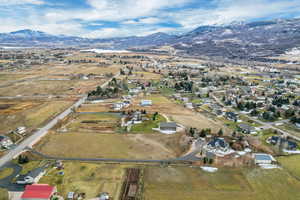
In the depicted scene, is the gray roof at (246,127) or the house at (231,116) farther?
the house at (231,116)

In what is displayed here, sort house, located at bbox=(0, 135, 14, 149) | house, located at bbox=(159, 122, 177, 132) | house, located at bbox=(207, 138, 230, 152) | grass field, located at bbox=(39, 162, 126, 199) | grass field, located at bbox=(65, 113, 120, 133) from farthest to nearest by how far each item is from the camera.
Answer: grass field, located at bbox=(65, 113, 120, 133) → house, located at bbox=(159, 122, 177, 132) → house, located at bbox=(0, 135, 14, 149) → house, located at bbox=(207, 138, 230, 152) → grass field, located at bbox=(39, 162, 126, 199)

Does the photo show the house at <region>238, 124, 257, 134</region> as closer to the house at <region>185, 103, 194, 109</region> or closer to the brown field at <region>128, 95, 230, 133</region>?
the brown field at <region>128, 95, 230, 133</region>

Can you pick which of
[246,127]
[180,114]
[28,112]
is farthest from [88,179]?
[28,112]

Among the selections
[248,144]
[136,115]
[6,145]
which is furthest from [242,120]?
[6,145]

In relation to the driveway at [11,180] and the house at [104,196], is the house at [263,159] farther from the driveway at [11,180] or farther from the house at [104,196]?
the driveway at [11,180]

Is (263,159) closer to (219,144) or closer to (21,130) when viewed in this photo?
(219,144)

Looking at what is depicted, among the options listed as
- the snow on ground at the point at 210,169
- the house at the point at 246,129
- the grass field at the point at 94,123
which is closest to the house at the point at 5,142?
the grass field at the point at 94,123

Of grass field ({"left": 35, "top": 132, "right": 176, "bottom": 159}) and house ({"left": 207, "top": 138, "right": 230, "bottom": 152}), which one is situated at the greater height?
house ({"left": 207, "top": 138, "right": 230, "bottom": 152})

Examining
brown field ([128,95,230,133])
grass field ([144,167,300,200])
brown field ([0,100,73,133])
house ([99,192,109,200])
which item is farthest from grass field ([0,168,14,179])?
brown field ([128,95,230,133])
